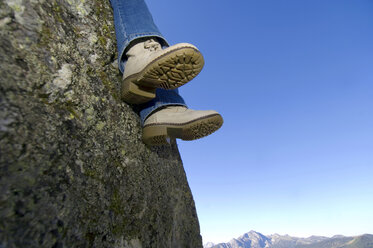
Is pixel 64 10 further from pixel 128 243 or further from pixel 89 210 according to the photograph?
pixel 128 243

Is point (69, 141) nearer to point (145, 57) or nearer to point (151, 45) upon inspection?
point (145, 57)

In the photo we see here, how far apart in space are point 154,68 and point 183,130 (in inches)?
22.6

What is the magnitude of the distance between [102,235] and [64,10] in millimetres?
1621

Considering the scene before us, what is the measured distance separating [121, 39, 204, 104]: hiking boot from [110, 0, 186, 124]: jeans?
0.08 meters

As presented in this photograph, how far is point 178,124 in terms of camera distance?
189 centimetres

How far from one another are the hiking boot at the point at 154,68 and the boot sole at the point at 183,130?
28 centimetres

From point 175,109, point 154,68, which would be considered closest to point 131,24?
point 154,68

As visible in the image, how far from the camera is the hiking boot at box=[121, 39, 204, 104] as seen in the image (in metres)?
1.61

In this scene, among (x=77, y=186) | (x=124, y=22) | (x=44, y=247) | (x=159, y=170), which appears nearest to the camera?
(x=44, y=247)

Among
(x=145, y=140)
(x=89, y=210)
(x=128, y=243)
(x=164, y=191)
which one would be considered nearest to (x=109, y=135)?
(x=145, y=140)

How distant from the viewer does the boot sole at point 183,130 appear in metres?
1.89

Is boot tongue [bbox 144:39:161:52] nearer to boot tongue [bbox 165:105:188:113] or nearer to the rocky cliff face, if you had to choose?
the rocky cliff face

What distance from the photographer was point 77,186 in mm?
1320

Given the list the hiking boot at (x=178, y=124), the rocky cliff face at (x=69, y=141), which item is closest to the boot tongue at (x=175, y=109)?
the hiking boot at (x=178, y=124)
